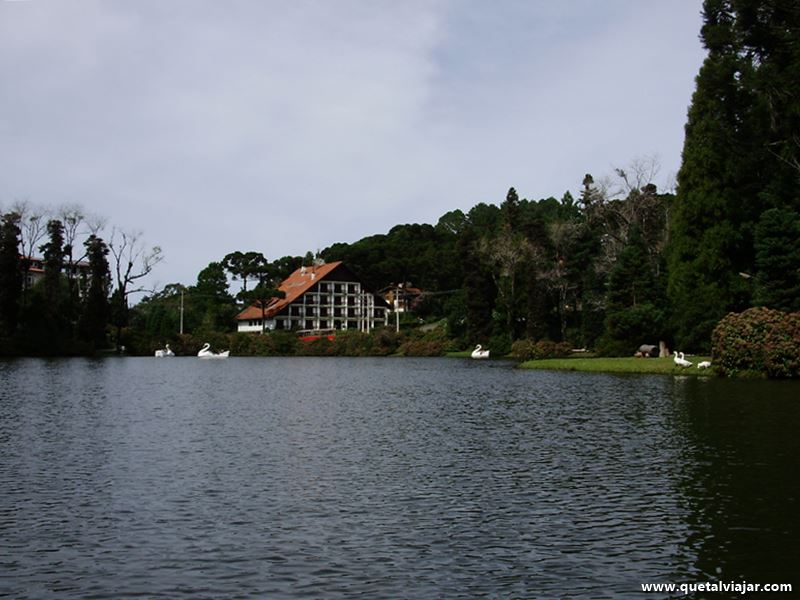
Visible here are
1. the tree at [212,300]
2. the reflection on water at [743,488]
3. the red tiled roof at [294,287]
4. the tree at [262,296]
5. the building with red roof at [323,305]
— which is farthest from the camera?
the building with red roof at [323,305]

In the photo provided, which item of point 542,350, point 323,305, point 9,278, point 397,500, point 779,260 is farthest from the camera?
point 323,305

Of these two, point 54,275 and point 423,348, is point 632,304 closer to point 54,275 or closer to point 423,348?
point 423,348

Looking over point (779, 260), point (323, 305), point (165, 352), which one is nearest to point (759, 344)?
point (779, 260)

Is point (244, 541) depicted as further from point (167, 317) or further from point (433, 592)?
point (167, 317)

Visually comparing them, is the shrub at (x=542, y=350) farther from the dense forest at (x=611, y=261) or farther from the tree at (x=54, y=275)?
the tree at (x=54, y=275)

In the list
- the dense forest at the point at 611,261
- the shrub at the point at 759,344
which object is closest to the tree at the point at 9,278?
the dense forest at the point at 611,261

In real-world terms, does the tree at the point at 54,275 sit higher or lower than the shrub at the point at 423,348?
higher

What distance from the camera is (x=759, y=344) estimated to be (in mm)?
41438

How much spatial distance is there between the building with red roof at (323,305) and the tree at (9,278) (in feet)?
156

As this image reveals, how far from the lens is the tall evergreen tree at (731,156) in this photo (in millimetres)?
44719

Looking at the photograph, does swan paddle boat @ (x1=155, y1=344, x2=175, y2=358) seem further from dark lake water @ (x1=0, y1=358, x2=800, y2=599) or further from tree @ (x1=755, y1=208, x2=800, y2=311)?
tree @ (x1=755, y1=208, x2=800, y2=311)

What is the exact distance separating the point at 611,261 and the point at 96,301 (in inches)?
2576

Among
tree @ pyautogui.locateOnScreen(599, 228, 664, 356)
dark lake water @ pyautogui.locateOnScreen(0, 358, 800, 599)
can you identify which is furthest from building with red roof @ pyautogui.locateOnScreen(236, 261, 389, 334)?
dark lake water @ pyautogui.locateOnScreen(0, 358, 800, 599)

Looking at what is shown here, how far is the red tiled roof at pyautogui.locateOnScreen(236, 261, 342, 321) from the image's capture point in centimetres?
12920
